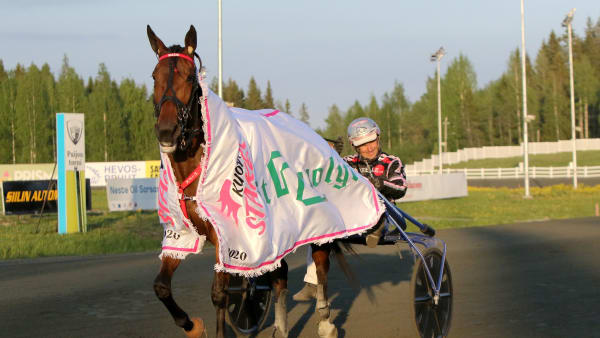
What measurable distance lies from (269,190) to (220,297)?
910 millimetres

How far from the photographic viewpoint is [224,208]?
508cm

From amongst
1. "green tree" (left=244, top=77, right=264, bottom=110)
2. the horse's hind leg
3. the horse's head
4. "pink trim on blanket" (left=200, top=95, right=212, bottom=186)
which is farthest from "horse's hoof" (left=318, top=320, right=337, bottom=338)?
"green tree" (left=244, top=77, right=264, bottom=110)

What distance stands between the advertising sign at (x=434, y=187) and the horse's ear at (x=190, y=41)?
25.5 m

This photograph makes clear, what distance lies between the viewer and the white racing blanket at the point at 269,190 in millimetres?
5074

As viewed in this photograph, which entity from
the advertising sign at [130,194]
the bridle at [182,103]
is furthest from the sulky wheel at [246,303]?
the advertising sign at [130,194]

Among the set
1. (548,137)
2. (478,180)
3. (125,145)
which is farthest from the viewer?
(548,137)

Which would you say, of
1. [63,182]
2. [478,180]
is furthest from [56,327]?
[478,180]

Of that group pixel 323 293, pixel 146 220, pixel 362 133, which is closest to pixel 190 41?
pixel 323 293

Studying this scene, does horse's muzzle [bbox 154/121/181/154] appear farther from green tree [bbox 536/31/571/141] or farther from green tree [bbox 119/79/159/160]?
green tree [bbox 536/31/571/141]

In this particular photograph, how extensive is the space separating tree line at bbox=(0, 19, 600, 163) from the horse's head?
247 feet

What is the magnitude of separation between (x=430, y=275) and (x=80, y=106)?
292 feet

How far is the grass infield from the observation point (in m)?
15.6

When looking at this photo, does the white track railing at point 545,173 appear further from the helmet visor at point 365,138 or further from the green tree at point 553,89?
the helmet visor at point 365,138

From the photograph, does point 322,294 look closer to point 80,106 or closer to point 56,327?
point 56,327
